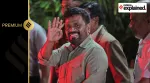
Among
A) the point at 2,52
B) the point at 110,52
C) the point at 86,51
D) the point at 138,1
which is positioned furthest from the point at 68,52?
the point at 138,1

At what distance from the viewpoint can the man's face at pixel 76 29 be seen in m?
3.65

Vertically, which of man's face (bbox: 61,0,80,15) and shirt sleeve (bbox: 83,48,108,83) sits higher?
man's face (bbox: 61,0,80,15)

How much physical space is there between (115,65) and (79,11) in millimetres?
697

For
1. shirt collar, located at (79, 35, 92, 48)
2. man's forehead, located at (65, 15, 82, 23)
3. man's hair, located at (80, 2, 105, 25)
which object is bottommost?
shirt collar, located at (79, 35, 92, 48)

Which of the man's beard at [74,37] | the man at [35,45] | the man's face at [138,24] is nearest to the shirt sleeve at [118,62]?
the man's face at [138,24]

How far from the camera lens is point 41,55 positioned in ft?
12.0

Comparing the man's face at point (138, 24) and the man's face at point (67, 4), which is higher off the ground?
the man's face at point (67, 4)

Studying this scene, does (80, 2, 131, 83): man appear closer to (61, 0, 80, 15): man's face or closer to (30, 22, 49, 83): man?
(61, 0, 80, 15): man's face

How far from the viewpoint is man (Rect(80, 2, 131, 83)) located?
3.64 metres

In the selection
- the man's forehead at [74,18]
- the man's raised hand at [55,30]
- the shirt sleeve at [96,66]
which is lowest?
the shirt sleeve at [96,66]

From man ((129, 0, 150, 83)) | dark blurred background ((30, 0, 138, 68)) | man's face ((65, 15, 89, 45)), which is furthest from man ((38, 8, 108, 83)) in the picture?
man ((129, 0, 150, 83))

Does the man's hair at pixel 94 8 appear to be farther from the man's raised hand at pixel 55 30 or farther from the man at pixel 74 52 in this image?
the man's raised hand at pixel 55 30

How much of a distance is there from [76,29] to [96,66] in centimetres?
45

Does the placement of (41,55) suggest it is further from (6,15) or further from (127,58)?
(127,58)
